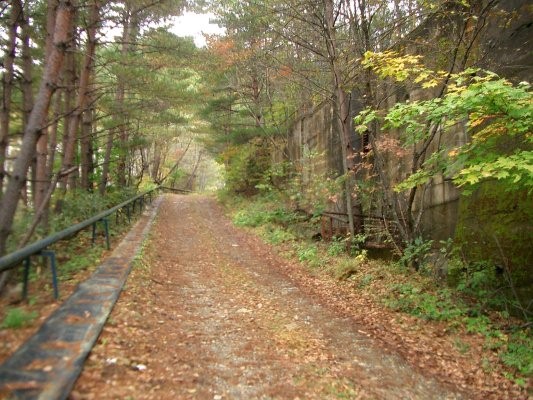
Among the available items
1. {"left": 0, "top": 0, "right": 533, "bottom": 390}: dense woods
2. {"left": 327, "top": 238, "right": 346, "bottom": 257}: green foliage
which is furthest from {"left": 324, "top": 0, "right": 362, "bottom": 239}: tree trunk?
{"left": 327, "top": 238, "right": 346, "bottom": 257}: green foliage

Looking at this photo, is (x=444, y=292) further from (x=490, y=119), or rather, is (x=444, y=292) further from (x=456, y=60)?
(x=456, y=60)

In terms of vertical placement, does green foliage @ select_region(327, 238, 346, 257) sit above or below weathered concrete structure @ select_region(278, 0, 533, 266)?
below

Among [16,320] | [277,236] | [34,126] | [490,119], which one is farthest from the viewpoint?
[277,236]

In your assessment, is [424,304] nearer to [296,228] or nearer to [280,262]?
[280,262]

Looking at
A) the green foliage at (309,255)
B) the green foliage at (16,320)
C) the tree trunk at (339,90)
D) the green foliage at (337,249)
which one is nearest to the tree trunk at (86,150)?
the green foliage at (309,255)

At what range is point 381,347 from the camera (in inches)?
197

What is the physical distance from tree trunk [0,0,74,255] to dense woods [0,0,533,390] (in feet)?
0.07

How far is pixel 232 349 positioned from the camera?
4.61 metres

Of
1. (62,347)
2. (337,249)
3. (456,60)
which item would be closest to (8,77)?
(62,347)

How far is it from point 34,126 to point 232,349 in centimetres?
415

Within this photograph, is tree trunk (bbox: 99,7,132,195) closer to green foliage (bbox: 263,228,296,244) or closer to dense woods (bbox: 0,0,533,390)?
dense woods (bbox: 0,0,533,390)

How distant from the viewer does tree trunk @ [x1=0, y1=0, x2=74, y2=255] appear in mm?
5422

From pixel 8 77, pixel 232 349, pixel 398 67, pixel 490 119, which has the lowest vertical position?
pixel 232 349

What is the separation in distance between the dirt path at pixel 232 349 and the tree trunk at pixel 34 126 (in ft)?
6.46
